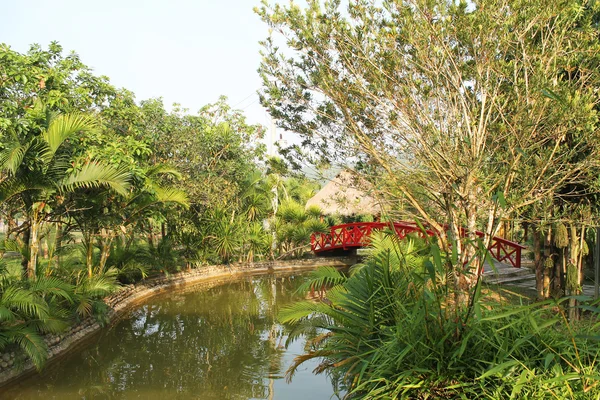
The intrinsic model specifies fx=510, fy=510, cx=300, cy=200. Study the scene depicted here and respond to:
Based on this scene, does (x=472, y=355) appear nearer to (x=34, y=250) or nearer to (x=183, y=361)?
(x=183, y=361)

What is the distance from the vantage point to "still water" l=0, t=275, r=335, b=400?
658 centimetres

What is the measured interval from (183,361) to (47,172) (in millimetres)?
3522

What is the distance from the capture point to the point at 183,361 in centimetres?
789

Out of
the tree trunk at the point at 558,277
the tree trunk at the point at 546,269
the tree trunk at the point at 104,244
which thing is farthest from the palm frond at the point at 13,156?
the tree trunk at the point at 558,277

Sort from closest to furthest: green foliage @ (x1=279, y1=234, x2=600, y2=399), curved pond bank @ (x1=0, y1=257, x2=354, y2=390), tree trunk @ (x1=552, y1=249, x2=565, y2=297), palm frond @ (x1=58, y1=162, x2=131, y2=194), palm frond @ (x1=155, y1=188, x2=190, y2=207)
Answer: green foliage @ (x1=279, y1=234, x2=600, y2=399), curved pond bank @ (x1=0, y1=257, x2=354, y2=390), palm frond @ (x1=58, y1=162, x2=131, y2=194), tree trunk @ (x1=552, y1=249, x2=565, y2=297), palm frond @ (x1=155, y1=188, x2=190, y2=207)

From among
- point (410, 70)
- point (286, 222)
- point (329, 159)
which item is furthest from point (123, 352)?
point (286, 222)

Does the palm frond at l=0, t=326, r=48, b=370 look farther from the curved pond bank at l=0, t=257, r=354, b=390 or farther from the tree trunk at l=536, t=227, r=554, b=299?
the tree trunk at l=536, t=227, r=554, b=299

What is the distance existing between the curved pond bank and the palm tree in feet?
4.13

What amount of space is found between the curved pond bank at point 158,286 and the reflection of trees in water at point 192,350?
0.31m

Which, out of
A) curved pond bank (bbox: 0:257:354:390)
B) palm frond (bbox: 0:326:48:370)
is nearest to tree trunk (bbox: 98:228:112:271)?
curved pond bank (bbox: 0:257:354:390)

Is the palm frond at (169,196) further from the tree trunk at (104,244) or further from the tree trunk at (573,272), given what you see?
the tree trunk at (573,272)

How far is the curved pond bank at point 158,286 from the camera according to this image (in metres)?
7.63

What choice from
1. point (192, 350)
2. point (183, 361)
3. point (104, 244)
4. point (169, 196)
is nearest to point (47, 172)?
point (104, 244)

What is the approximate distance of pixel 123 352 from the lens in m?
8.33
